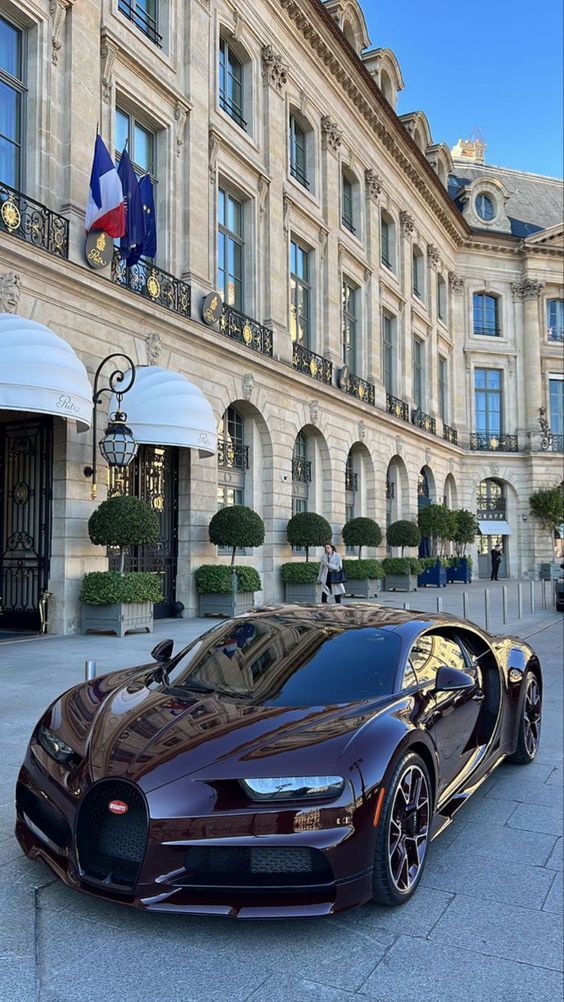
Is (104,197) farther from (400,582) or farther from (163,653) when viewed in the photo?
(400,582)

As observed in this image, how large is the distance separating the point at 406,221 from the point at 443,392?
1082 cm

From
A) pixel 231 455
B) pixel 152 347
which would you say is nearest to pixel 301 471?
pixel 231 455

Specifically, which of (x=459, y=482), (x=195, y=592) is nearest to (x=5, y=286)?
(x=195, y=592)

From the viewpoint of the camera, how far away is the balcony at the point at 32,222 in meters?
12.8

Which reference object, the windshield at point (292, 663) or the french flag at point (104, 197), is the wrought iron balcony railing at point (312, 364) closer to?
the french flag at point (104, 197)

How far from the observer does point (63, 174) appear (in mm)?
14180

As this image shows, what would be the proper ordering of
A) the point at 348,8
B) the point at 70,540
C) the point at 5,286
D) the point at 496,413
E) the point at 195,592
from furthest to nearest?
the point at 496,413 → the point at 348,8 → the point at 195,592 → the point at 70,540 → the point at 5,286

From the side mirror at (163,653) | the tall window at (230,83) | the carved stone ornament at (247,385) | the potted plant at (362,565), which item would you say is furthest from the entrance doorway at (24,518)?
the potted plant at (362,565)

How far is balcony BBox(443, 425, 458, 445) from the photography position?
40.5 m

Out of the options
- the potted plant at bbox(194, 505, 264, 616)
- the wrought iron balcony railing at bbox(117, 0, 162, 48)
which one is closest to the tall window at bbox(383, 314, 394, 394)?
the wrought iron balcony railing at bbox(117, 0, 162, 48)

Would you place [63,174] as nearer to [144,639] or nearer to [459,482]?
[144,639]

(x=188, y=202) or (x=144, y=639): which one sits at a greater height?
(x=188, y=202)

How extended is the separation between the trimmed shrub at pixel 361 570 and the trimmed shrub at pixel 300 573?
122 inches

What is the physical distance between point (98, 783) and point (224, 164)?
19.5 m
